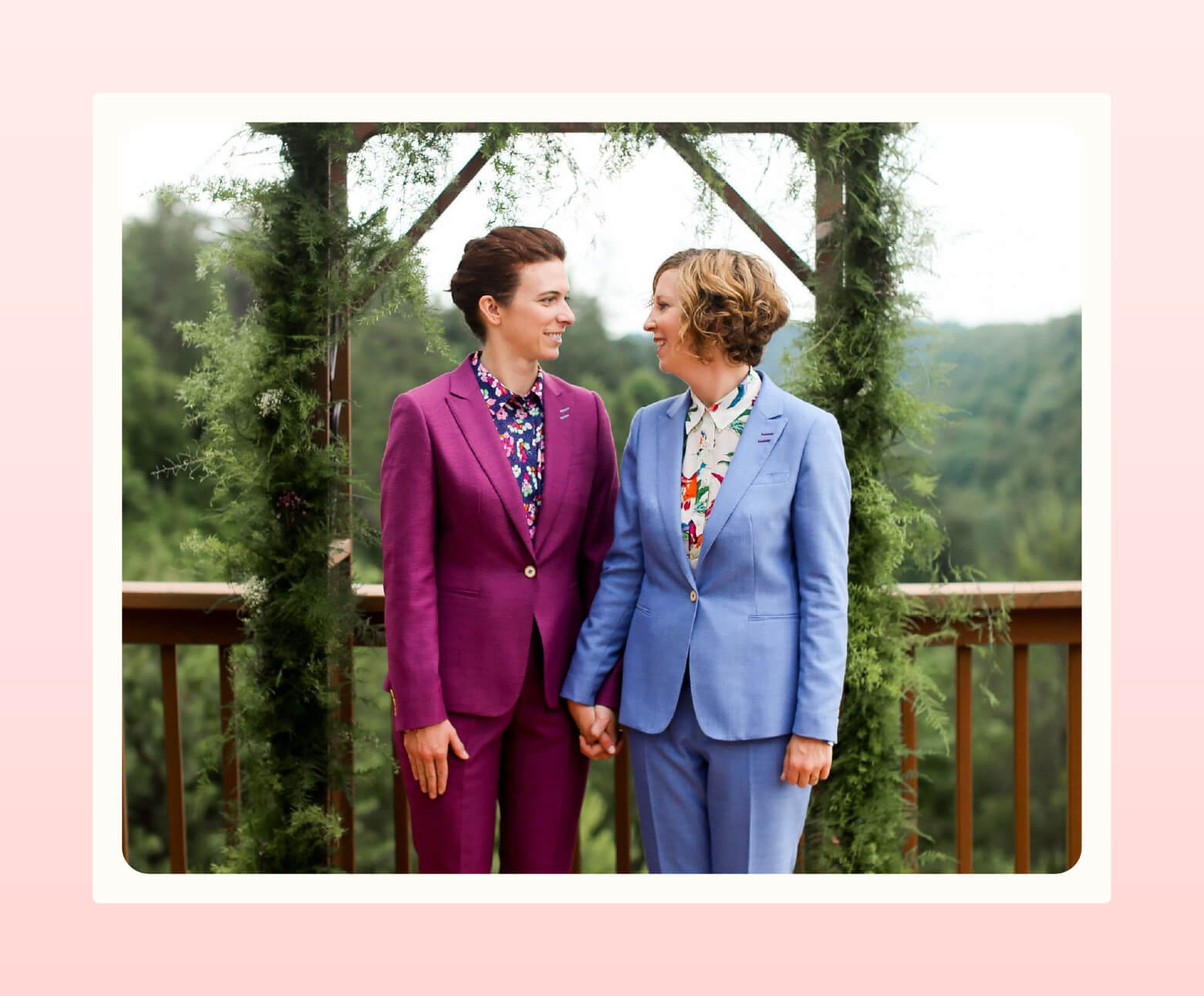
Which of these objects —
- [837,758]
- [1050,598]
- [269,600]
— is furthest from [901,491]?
[269,600]

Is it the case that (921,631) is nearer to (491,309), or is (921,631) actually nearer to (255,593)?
(491,309)

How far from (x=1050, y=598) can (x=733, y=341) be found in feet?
4.43

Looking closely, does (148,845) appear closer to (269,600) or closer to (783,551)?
(269,600)

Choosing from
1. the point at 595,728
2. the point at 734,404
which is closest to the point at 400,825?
the point at 595,728

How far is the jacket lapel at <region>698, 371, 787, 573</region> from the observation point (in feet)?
7.11

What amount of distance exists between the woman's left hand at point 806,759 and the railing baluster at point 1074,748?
1.03m

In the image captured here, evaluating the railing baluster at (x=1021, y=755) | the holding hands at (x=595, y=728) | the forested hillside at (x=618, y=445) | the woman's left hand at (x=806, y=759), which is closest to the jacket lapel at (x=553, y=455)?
the holding hands at (x=595, y=728)

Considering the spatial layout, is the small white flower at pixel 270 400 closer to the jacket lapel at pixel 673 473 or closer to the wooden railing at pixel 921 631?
the wooden railing at pixel 921 631

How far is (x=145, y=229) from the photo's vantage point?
9656mm

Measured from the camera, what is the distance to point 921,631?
2971mm

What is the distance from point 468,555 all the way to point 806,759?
2.86 ft

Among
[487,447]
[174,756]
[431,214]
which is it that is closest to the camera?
[487,447]

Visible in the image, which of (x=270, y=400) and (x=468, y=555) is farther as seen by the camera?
(x=270, y=400)

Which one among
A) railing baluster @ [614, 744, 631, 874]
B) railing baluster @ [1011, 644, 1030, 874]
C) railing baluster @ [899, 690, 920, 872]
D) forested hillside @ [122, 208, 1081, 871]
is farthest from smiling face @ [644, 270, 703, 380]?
forested hillside @ [122, 208, 1081, 871]
